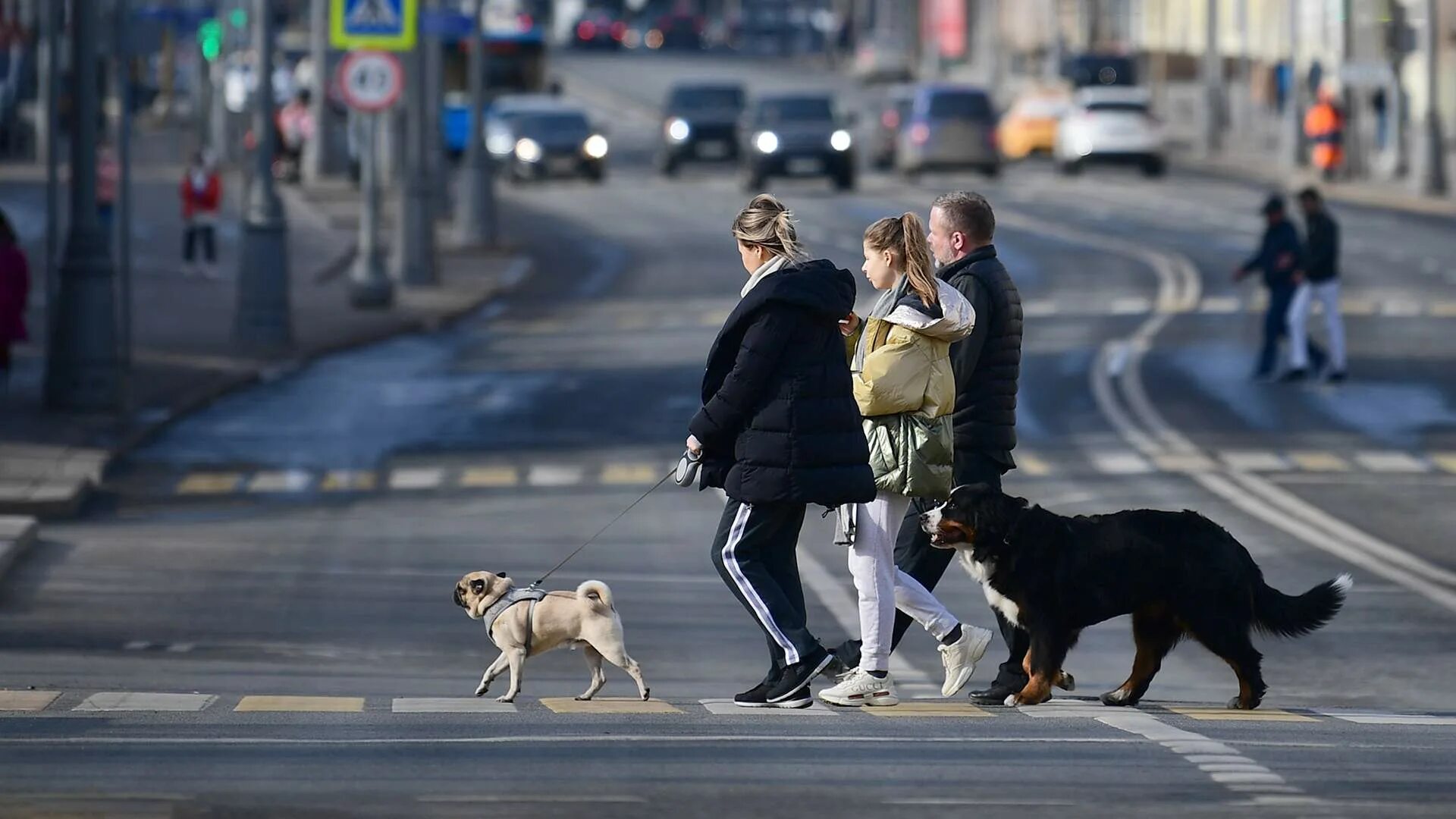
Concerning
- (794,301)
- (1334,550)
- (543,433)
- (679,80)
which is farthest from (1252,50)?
(794,301)

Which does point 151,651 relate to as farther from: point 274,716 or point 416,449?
point 416,449

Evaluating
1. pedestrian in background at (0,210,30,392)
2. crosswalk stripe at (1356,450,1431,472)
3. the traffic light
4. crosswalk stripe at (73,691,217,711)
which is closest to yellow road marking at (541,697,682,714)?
crosswalk stripe at (73,691,217,711)

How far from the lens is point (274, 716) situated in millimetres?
9531

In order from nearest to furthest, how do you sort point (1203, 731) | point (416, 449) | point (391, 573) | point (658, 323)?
point (1203, 731) < point (391, 573) < point (416, 449) < point (658, 323)

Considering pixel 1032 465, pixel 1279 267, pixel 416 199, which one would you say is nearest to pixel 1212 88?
pixel 416 199

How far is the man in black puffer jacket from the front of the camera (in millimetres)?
9945

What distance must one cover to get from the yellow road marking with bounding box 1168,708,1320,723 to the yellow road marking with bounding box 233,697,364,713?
2833 millimetres

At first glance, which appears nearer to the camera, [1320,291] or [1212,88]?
[1320,291]

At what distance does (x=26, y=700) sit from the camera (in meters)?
9.97

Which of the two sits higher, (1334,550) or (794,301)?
(794,301)

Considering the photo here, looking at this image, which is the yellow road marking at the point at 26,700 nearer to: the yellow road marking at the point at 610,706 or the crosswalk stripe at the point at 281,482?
the yellow road marking at the point at 610,706

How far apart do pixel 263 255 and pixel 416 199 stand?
21.5 feet

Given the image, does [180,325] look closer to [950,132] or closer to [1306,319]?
[1306,319]

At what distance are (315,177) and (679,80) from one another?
1545 inches
